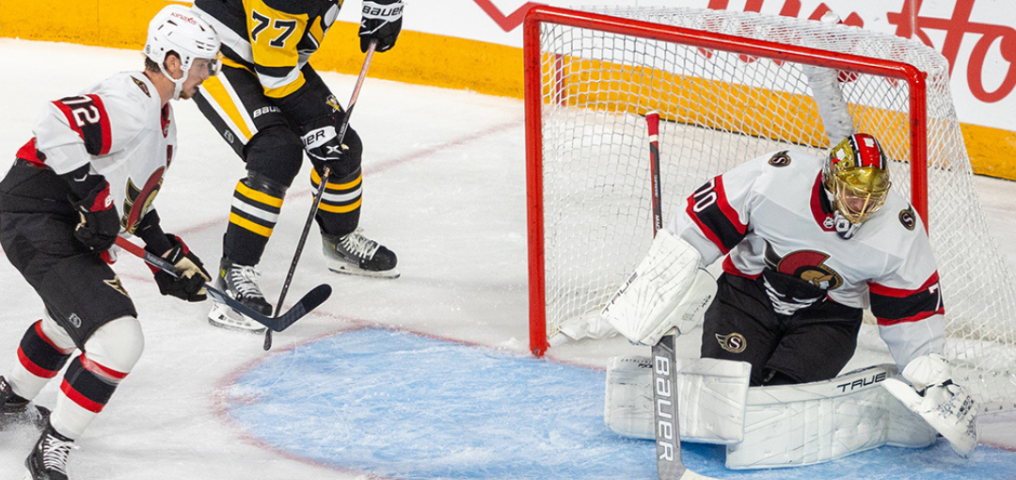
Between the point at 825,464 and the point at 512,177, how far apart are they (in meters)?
2.40

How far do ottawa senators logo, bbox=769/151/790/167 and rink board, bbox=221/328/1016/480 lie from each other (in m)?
0.65

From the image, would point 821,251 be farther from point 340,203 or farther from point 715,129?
point 340,203

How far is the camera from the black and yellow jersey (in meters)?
2.91

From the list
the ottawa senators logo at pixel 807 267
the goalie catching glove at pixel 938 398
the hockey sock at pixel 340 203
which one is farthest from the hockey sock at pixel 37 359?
the goalie catching glove at pixel 938 398

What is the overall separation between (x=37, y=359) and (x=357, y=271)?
52.8 inches

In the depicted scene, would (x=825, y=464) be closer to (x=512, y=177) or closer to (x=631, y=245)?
(x=631, y=245)

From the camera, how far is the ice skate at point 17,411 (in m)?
2.40

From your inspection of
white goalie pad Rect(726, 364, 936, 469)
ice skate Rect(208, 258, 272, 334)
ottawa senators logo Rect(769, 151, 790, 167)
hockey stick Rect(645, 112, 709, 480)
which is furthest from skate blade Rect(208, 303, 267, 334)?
ottawa senators logo Rect(769, 151, 790, 167)

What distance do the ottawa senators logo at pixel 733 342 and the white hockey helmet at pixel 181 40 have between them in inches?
51.2

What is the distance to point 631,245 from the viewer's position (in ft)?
11.1

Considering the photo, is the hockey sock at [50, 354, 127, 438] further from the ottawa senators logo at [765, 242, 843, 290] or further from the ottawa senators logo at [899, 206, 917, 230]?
the ottawa senators logo at [899, 206, 917, 230]

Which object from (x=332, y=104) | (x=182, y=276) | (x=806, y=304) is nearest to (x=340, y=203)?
(x=332, y=104)

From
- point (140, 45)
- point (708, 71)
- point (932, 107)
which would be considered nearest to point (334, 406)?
point (708, 71)

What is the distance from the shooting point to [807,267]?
7.95 feet
